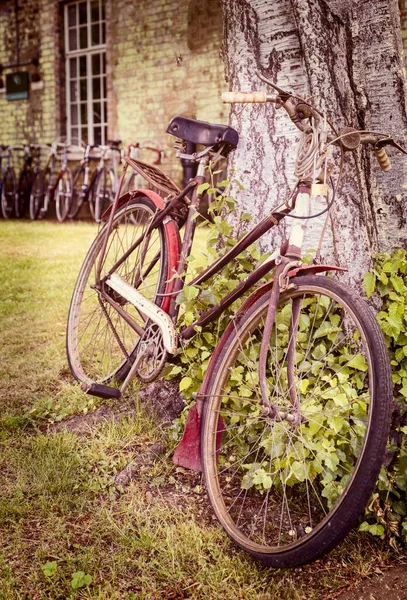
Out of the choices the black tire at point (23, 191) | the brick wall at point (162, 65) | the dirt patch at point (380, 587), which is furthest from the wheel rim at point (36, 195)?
the dirt patch at point (380, 587)

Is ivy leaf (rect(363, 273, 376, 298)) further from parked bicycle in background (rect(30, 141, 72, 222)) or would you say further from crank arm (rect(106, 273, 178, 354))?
parked bicycle in background (rect(30, 141, 72, 222))

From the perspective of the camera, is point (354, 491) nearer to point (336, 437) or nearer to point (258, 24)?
point (336, 437)

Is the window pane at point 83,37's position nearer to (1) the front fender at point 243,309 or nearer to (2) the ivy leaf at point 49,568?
(1) the front fender at point 243,309

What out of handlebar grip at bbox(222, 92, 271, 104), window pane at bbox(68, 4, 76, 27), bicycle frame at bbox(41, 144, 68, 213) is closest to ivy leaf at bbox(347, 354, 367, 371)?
handlebar grip at bbox(222, 92, 271, 104)

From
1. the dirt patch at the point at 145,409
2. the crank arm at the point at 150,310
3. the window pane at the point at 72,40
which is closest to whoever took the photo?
the crank arm at the point at 150,310

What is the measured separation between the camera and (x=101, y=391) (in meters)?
2.88

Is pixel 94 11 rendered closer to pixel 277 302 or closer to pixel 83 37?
pixel 83 37

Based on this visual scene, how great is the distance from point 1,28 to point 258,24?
12.3m

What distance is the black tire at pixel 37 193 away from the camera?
1189 centimetres

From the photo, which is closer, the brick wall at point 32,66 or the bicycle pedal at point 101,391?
the bicycle pedal at point 101,391

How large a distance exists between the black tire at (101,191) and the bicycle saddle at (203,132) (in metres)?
7.91

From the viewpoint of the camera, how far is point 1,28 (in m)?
13.4

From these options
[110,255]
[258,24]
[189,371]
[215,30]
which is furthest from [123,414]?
[215,30]

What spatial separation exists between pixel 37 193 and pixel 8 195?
98 centimetres
